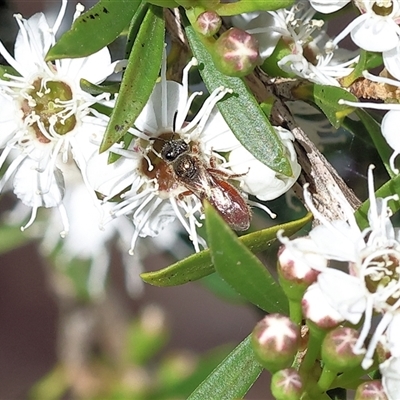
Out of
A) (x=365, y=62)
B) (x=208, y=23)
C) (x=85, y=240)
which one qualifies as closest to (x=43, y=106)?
(x=208, y=23)

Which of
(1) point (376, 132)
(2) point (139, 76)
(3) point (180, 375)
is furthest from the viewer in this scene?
(3) point (180, 375)

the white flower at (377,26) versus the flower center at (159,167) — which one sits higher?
the white flower at (377,26)

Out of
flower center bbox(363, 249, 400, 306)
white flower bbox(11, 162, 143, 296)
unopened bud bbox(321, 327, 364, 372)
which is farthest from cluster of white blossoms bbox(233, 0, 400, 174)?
white flower bbox(11, 162, 143, 296)

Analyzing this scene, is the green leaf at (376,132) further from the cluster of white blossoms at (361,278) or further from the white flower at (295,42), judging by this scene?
the cluster of white blossoms at (361,278)

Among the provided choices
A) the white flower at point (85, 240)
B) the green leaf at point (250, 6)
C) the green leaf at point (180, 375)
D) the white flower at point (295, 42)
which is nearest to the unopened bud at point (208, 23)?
the green leaf at point (250, 6)

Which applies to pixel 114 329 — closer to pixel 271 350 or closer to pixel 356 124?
pixel 356 124

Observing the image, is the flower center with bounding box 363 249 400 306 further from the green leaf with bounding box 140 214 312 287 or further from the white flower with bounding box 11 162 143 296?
the white flower with bounding box 11 162 143 296

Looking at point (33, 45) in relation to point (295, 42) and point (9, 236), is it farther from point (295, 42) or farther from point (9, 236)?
point (9, 236)

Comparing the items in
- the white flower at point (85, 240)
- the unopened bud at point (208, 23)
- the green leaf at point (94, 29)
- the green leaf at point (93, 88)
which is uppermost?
the green leaf at point (94, 29)

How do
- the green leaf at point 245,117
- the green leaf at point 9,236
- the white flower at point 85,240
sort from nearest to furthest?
the green leaf at point 245,117 → the white flower at point 85,240 → the green leaf at point 9,236
